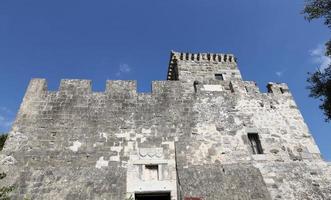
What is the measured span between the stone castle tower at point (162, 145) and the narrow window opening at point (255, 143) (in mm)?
39

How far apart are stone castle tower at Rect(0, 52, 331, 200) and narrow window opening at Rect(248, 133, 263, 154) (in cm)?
4

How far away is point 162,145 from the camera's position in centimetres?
999

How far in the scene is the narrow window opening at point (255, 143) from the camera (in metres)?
10.5

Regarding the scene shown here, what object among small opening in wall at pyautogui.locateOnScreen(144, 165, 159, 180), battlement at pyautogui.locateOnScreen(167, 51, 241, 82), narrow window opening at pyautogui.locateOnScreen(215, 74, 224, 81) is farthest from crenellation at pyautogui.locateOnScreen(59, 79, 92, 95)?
narrow window opening at pyautogui.locateOnScreen(215, 74, 224, 81)

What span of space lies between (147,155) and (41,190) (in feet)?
11.5

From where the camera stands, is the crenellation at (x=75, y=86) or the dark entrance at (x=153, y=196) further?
the crenellation at (x=75, y=86)

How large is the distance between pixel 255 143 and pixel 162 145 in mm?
3735

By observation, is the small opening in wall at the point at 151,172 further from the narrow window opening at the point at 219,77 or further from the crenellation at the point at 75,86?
the narrow window opening at the point at 219,77

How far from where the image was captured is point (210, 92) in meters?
12.0

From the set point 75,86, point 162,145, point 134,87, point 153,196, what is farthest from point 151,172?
point 75,86

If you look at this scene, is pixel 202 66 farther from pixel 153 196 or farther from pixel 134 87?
pixel 153 196

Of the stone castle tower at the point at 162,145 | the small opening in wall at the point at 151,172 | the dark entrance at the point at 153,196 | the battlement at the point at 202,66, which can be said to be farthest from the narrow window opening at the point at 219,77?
the dark entrance at the point at 153,196

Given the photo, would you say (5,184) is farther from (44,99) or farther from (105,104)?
(105,104)

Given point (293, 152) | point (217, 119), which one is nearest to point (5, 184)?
point (217, 119)
